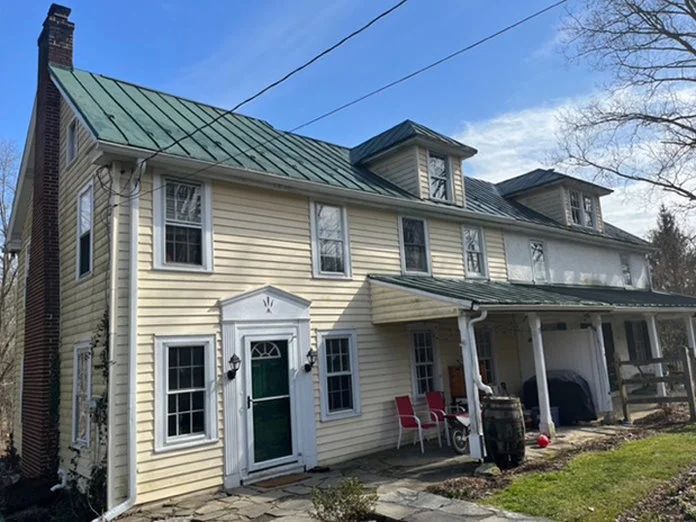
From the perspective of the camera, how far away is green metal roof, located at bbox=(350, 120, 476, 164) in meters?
12.6

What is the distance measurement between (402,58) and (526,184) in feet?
41.3

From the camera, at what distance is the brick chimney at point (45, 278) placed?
30.4 feet

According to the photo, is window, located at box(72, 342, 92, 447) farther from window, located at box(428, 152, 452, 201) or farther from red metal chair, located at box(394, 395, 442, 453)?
window, located at box(428, 152, 452, 201)

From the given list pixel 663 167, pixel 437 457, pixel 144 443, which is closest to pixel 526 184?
pixel 663 167

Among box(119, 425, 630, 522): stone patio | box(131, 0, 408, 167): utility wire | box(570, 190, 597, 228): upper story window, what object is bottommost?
box(119, 425, 630, 522): stone patio

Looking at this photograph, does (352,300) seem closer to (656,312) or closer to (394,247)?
(394,247)

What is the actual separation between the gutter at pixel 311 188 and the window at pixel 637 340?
6485 mm

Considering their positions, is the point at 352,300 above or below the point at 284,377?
above

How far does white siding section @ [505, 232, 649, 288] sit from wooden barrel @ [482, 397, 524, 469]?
20.9 ft

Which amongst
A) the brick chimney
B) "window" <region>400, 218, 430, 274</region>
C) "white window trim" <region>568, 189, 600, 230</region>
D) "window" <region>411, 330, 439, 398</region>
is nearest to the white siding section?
"white window trim" <region>568, 189, 600, 230</region>

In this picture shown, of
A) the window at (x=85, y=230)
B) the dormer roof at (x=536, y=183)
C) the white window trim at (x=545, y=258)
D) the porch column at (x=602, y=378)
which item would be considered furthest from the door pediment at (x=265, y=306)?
the dormer roof at (x=536, y=183)

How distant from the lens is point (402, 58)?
704cm

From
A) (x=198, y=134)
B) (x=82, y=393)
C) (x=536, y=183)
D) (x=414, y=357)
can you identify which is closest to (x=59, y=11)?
(x=198, y=134)

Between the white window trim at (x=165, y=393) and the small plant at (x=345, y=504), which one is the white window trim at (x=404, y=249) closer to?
the white window trim at (x=165, y=393)
